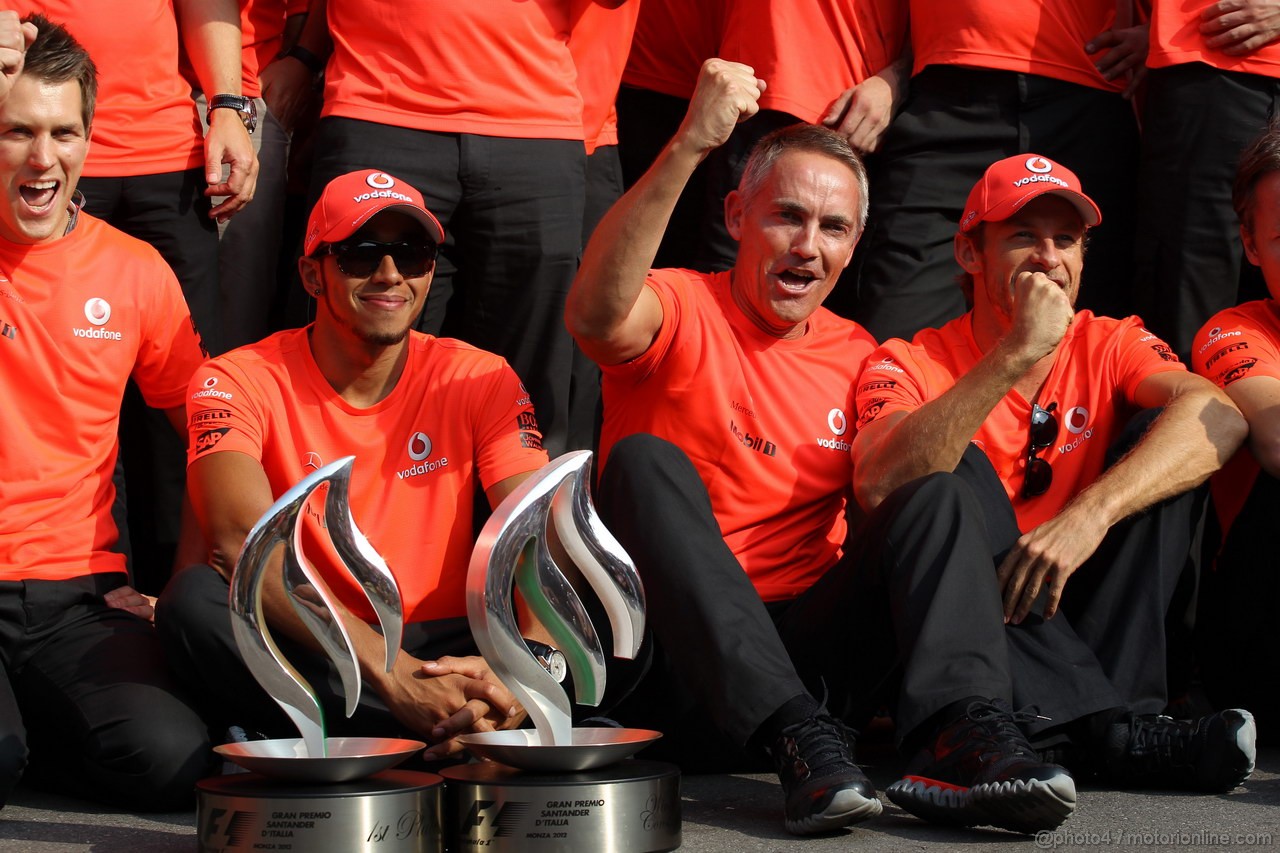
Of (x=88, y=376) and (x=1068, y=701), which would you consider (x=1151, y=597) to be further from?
(x=88, y=376)

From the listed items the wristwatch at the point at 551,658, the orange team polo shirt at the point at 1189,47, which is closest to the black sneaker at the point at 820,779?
the wristwatch at the point at 551,658

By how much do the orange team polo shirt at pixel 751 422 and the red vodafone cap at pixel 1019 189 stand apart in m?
0.64

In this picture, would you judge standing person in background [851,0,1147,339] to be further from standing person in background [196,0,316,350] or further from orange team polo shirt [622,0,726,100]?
standing person in background [196,0,316,350]

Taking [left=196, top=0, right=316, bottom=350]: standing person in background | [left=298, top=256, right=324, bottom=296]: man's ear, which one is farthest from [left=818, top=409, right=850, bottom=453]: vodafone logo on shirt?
[left=196, top=0, right=316, bottom=350]: standing person in background

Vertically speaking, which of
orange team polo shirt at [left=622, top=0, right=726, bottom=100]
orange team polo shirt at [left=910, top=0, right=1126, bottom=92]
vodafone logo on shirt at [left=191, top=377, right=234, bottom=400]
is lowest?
vodafone logo on shirt at [left=191, top=377, right=234, bottom=400]

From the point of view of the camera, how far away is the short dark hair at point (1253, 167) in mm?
4641

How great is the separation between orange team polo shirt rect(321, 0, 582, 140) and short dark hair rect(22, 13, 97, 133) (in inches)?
28.3

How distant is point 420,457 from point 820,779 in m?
1.49

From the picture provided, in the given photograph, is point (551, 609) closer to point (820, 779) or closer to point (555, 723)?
point (555, 723)

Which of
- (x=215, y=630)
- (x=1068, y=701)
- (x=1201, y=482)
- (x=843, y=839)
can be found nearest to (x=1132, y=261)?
(x=1201, y=482)

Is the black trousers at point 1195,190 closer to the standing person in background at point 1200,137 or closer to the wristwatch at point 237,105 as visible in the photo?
the standing person in background at point 1200,137

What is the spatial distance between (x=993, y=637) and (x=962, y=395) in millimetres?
694

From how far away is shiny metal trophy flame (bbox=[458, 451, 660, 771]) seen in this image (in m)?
3.14

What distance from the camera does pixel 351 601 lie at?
4.23 metres
